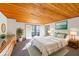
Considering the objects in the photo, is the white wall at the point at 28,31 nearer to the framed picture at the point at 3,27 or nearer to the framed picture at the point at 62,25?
the framed picture at the point at 3,27

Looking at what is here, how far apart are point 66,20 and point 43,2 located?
74 centimetres

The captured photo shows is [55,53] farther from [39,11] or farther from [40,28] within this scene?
[39,11]

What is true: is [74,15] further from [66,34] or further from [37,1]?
[37,1]

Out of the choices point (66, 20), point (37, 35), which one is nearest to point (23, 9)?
point (37, 35)

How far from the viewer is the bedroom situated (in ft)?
6.50

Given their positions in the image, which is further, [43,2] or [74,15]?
[74,15]

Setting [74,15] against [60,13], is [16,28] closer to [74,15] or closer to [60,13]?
[60,13]

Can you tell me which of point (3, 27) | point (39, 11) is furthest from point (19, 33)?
point (39, 11)

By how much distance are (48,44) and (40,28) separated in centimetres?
46

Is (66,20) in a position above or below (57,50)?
above

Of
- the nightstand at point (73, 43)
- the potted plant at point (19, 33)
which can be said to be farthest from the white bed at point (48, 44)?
the potted plant at point (19, 33)

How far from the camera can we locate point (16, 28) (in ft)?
6.70

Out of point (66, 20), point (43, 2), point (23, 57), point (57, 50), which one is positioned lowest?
point (23, 57)

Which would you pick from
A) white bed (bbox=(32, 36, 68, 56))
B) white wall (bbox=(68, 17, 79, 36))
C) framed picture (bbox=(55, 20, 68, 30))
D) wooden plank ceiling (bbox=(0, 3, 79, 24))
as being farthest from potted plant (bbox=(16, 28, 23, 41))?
white wall (bbox=(68, 17, 79, 36))
